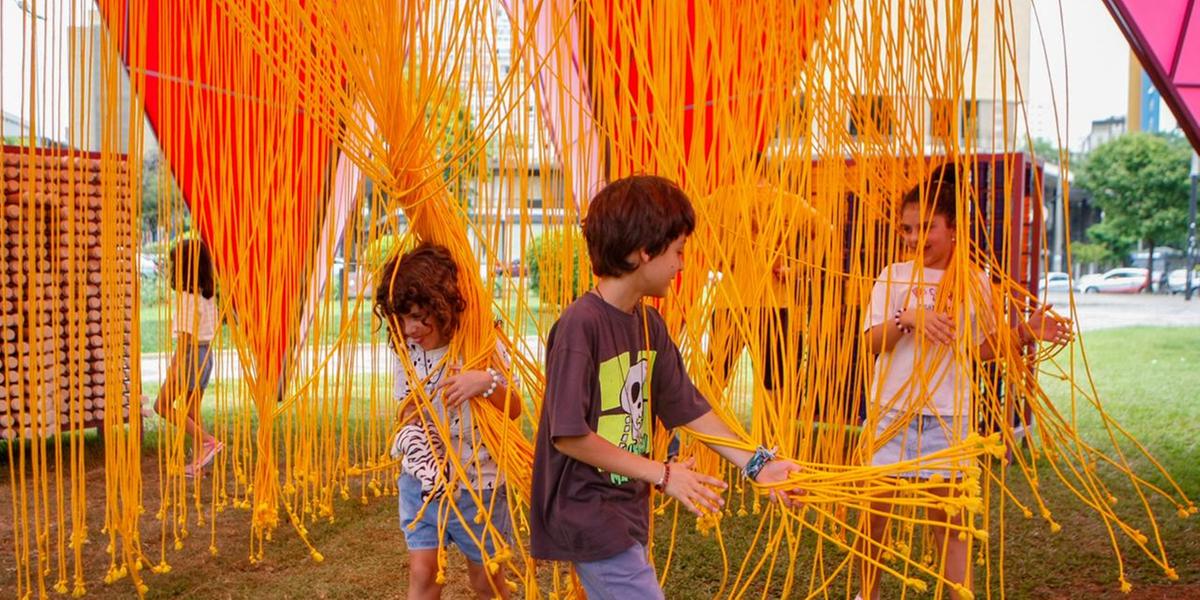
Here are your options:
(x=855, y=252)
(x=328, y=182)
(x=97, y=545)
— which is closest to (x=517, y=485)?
(x=855, y=252)

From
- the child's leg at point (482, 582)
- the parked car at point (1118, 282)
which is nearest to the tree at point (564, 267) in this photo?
the child's leg at point (482, 582)

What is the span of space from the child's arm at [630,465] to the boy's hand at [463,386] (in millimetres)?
509

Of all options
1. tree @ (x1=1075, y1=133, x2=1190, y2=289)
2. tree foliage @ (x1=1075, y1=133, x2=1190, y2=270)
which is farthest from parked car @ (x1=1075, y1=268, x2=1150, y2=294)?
tree foliage @ (x1=1075, y1=133, x2=1190, y2=270)

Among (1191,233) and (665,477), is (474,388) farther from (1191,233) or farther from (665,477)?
(1191,233)

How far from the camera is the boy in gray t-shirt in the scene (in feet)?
4.61

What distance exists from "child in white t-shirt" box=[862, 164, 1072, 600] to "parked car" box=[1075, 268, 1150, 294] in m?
17.0

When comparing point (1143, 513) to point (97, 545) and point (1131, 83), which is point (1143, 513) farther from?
point (1131, 83)

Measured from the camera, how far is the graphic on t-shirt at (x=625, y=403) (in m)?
1.48

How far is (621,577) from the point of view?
1.45 m

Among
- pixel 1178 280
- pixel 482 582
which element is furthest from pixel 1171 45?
pixel 1178 280

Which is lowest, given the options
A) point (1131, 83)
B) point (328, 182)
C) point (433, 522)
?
point (433, 522)

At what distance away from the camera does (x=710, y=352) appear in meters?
2.66

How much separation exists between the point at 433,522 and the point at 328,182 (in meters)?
1.22

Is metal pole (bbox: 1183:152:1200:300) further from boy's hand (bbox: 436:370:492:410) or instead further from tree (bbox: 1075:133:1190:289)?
boy's hand (bbox: 436:370:492:410)
